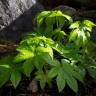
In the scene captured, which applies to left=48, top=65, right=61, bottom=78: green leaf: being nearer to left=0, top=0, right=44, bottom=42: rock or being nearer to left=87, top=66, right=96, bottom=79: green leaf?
left=87, top=66, right=96, bottom=79: green leaf

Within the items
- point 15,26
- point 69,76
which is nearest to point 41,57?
point 69,76

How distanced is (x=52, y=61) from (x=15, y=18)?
142 cm

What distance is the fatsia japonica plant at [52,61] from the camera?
6.55 ft

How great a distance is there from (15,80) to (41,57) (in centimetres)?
23

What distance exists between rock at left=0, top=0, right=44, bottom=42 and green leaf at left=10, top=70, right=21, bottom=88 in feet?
3.90

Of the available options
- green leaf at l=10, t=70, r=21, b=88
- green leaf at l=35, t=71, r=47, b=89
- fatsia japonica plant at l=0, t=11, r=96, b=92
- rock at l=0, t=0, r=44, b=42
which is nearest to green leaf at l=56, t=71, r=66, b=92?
fatsia japonica plant at l=0, t=11, r=96, b=92

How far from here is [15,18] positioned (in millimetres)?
3330

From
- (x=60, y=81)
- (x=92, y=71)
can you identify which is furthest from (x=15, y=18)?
(x=60, y=81)

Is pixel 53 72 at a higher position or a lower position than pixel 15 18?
lower

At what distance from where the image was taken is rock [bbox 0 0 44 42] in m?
3.23

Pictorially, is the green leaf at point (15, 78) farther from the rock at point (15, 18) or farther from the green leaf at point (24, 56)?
the rock at point (15, 18)

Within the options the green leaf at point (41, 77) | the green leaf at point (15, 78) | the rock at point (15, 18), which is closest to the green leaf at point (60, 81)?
the green leaf at point (41, 77)

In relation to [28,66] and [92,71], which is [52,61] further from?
→ [92,71]

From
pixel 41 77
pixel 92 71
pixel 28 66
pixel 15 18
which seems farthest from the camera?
pixel 15 18
